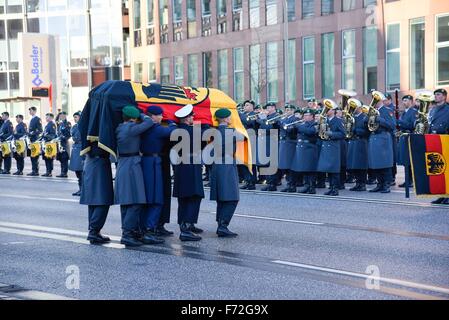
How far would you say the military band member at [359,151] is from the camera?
19469mm

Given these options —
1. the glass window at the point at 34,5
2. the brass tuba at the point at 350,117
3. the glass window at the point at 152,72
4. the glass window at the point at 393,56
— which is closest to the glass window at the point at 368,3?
the glass window at the point at 393,56

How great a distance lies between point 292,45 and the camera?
40938mm

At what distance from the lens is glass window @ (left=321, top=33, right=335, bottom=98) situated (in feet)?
126

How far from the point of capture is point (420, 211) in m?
15.0

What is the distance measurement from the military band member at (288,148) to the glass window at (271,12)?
70.6 feet

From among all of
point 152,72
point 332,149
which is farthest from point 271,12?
point 332,149

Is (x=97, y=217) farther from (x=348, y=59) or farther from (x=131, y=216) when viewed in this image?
(x=348, y=59)

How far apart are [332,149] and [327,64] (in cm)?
2033

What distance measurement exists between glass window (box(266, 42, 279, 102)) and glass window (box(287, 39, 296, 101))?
0.65m

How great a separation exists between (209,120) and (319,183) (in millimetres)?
7781

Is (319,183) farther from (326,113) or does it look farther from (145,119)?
→ (145,119)

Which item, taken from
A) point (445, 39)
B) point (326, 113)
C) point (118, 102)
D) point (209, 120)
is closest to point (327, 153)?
point (326, 113)

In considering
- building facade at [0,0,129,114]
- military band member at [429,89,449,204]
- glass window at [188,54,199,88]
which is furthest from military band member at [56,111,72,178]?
building facade at [0,0,129,114]

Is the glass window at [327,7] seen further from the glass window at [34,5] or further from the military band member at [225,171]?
the glass window at [34,5]
